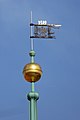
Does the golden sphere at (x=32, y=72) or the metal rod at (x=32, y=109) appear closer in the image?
the metal rod at (x=32, y=109)

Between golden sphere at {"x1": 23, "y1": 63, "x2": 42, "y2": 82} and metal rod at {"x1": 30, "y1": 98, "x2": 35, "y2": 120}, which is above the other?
golden sphere at {"x1": 23, "y1": 63, "x2": 42, "y2": 82}

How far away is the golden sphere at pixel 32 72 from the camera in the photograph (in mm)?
15805

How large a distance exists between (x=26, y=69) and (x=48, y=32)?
5095mm

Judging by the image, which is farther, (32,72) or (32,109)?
(32,72)

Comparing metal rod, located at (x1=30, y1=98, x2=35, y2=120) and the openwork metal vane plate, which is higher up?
the openwork metal vane plate

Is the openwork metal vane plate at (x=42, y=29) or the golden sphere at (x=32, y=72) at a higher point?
the openwork metal vane plate at (x=42, y=29)

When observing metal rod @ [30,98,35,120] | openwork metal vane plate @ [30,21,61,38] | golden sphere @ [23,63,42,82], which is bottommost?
metal rod @ [30,98,35,120]

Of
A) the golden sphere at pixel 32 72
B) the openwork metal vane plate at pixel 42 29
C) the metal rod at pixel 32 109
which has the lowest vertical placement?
the metal rod at pixel 32 109

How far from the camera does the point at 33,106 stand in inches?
607

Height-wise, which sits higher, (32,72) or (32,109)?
(32,72)

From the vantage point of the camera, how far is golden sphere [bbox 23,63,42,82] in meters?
15.8

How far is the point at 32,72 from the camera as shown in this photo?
51.9ft

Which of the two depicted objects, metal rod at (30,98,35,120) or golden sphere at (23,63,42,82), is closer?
metal rod at (30,98,35,120)

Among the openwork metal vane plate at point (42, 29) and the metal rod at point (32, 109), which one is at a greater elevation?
the openwork metal vane plate at point (42, 29)
